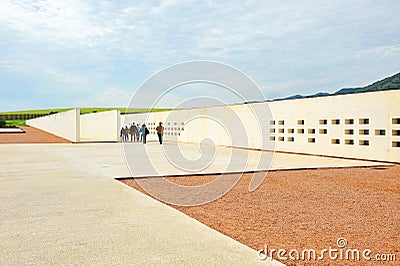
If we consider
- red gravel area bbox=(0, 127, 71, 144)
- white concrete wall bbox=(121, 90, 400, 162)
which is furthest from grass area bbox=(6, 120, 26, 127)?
white concrete wall bbox=(121, 90, 400, 162)

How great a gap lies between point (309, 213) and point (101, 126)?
31.6 m

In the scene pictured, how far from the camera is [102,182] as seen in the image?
8734mm

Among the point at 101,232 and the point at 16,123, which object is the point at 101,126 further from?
the point at 16,123

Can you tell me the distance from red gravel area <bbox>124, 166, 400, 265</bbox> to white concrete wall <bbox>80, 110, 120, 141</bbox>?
2240 cm

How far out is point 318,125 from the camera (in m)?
15.3

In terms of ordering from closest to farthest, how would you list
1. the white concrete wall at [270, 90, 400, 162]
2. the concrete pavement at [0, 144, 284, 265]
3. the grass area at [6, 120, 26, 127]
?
the concrete pavement at [0, 144, 284, 265] < the white concrete wall at [270, 90, 400, 162] < the grass area at [6, 120, 26, 127]

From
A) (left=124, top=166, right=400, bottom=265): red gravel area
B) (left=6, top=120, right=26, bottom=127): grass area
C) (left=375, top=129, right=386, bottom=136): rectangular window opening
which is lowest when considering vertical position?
(left=124, top=166, right=400, bottom=265): red gravel area

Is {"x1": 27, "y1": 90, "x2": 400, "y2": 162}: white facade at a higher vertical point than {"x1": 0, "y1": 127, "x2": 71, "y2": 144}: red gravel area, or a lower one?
higher

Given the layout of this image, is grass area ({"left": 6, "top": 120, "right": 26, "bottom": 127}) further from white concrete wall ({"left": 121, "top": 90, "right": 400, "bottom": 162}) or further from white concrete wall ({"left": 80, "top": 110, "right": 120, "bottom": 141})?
white concrete wall ({"left": 121, "top": 90, "right": 400, "bottom": 162})

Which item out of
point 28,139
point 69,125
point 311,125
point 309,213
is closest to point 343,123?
point 311,125

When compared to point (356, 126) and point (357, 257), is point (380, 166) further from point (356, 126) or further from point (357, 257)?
point (357, 257)

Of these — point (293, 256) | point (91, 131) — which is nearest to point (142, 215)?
point (293, 256)

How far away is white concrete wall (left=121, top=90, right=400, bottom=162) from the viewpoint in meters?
12.6

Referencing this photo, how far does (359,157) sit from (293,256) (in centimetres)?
1049
